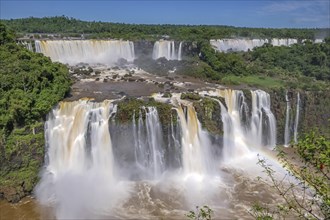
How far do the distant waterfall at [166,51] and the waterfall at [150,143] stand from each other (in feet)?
63.5

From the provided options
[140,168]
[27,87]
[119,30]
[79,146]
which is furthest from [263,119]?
[119,30]

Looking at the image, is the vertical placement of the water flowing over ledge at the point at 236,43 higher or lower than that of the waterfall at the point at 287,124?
higher

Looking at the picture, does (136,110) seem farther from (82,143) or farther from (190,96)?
(190,96)

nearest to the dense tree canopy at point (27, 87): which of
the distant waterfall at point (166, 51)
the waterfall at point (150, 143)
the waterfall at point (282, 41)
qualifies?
the waterfall at point (150, 143)

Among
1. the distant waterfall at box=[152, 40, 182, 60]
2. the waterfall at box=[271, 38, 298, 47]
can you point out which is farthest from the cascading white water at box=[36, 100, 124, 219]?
the waterfall at box=[271, 38, 298, 47]

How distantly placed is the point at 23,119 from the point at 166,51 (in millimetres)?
22354

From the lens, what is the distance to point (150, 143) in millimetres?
19891

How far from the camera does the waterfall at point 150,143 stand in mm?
19734

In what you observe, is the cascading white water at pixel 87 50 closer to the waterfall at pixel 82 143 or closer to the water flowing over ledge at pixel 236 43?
the water flowing over ledge at pixel 236 43

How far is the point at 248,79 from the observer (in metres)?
31.3

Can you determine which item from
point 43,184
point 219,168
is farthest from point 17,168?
point 219,168

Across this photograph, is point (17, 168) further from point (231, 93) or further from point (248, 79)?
point (248, 79)

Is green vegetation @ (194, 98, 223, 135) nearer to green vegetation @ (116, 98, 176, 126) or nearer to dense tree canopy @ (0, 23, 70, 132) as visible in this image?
green vegetation @ (116, 98, 176, 126)

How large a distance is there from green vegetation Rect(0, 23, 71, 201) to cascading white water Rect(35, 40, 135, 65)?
36.1ft
